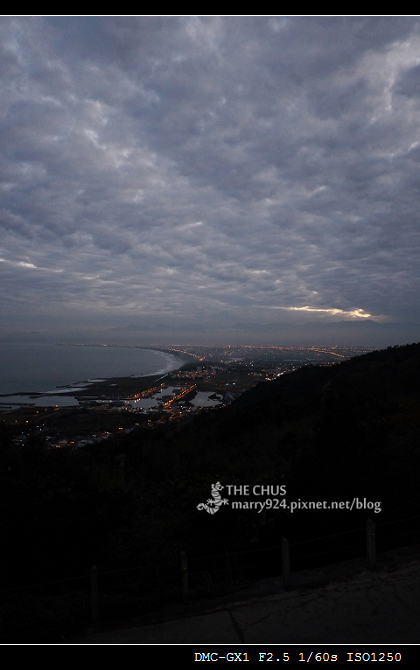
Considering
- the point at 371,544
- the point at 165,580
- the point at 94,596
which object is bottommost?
the point at 165,580

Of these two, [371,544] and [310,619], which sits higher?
[371,544]

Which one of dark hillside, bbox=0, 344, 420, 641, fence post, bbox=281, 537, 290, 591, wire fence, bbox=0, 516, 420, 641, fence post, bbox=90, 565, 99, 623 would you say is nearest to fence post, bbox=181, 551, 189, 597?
wire fence, bbox=0, 516, 420, 641

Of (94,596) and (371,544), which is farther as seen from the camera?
(371,544)

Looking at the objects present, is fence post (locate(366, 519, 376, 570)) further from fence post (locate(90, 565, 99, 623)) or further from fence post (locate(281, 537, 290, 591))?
fence post (locate(90, 565, 99, 623))

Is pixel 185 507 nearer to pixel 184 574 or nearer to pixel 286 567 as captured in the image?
pixel 184 574

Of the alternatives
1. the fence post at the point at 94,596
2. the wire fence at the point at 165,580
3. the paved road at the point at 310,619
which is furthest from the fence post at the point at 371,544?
the fence post at the point at 94,596

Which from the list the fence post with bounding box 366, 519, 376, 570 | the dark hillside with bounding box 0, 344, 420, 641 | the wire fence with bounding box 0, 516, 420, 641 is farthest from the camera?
the dark hillside with bounding box 0, 344, 420, 641

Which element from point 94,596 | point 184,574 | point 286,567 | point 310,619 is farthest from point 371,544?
point 94,596

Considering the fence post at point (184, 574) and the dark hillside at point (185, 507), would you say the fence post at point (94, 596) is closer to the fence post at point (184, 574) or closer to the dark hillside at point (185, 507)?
the dark hillside at point (185, 507)

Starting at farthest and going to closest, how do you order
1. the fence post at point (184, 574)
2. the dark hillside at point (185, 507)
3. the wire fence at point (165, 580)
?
the dark hillside at point (185, 507) → the fence post at point (184, 574) → the wire fence at point (165, 580)

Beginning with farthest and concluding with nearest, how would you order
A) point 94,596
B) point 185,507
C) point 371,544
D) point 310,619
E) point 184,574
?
point 185,507
point 371,544
point 184,574
point 94,596
point 310,619

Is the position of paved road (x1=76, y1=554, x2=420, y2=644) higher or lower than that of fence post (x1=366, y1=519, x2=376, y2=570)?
lower

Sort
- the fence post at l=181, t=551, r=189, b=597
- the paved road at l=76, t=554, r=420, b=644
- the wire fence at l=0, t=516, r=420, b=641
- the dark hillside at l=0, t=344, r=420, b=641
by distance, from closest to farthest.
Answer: the paved road at l=76, t=554, r=420, b=644
the wire fence at l=0, t=516, r=420, b=641
the fence post at l=181, t=551, r=189, b=597
the dark hillside at l=0, t=344, r=420, b=641
